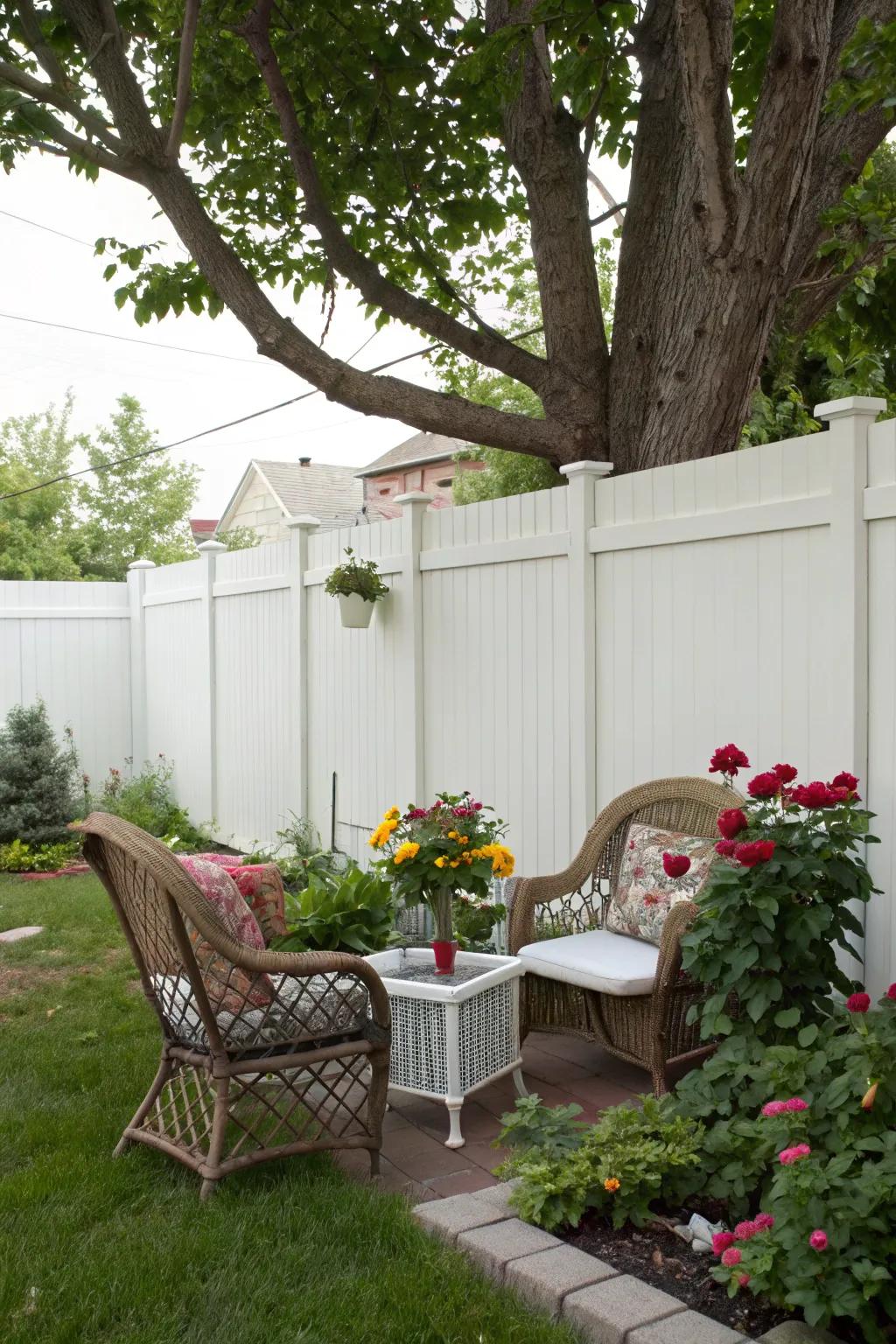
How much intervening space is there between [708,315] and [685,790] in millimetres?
2191

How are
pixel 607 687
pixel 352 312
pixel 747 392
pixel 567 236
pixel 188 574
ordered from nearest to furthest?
pixel 607 687 < pixel 747 392 < pixel 567 236 < pixel 352 312 < pixel 188 574

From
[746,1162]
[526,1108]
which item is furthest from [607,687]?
[746,1162]

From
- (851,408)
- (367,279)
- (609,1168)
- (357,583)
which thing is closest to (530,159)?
(367,279)

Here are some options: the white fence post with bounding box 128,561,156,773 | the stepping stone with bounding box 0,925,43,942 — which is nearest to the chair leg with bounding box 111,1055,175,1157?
the stepping stone with bounding box 0,925,43,942

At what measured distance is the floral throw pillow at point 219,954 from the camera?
306 centimetres

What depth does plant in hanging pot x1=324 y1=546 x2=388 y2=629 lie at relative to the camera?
6109 mm

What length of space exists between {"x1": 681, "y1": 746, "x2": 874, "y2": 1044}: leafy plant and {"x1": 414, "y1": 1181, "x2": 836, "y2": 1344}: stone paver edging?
780mm

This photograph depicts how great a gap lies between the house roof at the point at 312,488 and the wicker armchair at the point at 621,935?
2717 cm

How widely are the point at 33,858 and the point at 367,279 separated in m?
4.74

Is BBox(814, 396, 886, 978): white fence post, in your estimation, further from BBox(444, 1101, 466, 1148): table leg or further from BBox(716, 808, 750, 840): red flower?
BBox(444, 1101, 466, 1148): table leg

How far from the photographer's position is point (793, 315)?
19.1 ft

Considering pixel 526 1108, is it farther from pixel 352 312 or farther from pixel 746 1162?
pixel 352 312

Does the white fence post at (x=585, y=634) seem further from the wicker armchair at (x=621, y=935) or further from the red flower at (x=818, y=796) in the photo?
the red flower at (x=818, y=796)

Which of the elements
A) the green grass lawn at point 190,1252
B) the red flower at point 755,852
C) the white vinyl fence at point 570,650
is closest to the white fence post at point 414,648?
the white vinyl fence at point 570,650
